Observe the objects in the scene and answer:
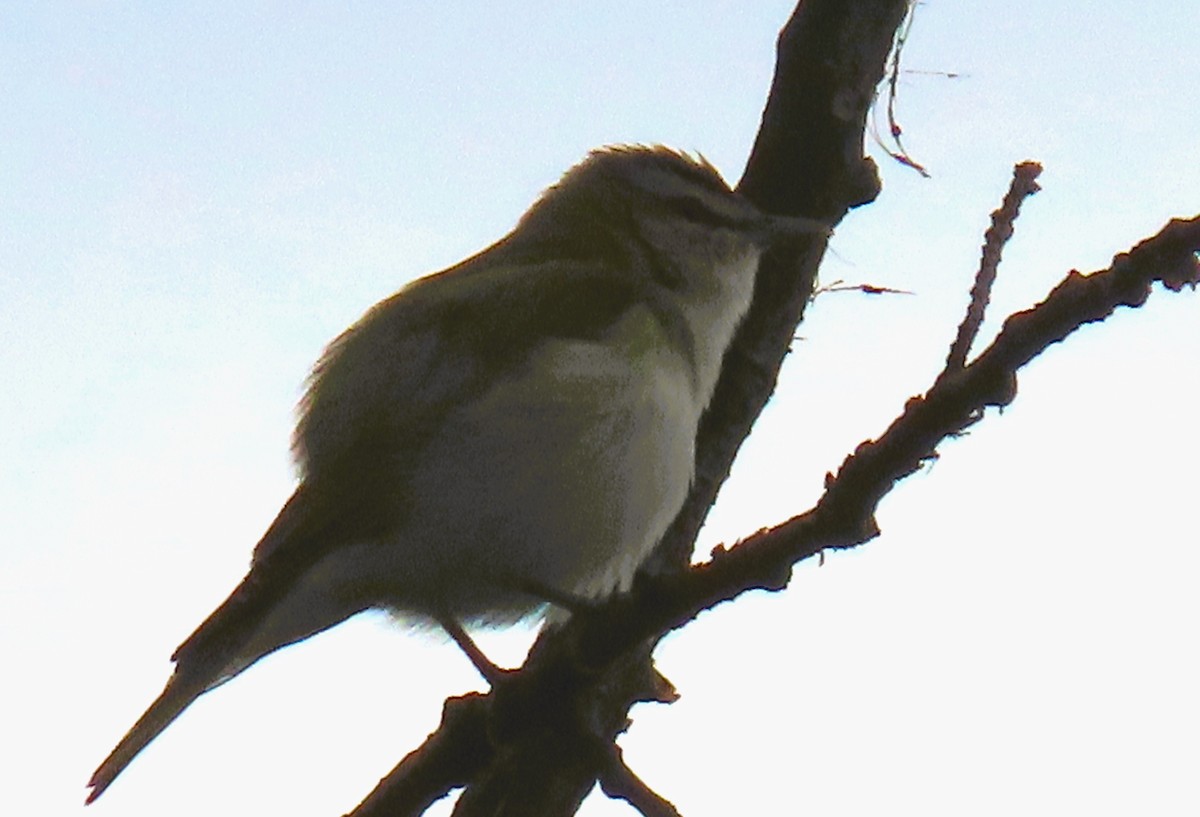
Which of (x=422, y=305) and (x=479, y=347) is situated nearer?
(x=479, y=347)

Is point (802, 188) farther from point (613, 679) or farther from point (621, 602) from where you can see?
point (621, 602)

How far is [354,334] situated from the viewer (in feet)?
13.5

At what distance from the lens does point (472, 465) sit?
3.50m

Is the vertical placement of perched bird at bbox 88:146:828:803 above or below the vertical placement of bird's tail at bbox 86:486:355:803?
above

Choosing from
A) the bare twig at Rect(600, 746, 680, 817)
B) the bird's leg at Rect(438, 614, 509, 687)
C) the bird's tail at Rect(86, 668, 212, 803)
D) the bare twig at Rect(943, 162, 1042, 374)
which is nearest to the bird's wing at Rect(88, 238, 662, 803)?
the bird's tail at Rect(86, 668, 212, 803)

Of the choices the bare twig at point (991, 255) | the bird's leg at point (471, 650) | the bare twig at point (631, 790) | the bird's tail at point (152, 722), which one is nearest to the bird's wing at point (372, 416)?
the bird's tail at point (152, 722)

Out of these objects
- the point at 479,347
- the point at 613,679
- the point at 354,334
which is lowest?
the point at 613,679

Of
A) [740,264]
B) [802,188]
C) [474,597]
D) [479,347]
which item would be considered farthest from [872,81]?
[474,597]

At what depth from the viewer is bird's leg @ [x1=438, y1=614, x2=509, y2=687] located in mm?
3804

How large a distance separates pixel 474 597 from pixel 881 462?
6.11 feet

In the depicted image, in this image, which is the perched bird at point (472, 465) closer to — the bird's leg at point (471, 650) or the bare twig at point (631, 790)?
the bird's leg at point (471, 650)

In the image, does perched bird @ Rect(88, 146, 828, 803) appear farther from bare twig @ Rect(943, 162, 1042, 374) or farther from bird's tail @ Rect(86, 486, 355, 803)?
bare twig @ Rect(943, 162, 1042, 374)

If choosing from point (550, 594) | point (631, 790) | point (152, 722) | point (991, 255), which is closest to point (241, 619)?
point (152, 722)

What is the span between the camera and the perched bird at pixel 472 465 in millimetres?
3504
